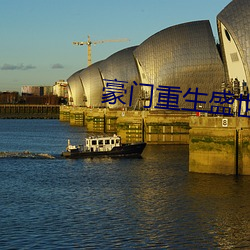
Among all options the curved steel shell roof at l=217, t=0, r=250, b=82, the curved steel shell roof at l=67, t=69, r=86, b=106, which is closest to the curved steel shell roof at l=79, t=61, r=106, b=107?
the curved steel shell roof at l=67, t=69, r=86, b=106

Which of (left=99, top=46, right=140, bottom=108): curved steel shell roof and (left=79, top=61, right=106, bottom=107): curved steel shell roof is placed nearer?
(left=99, top=46, right=140, bottom=108): curved steel shell roof

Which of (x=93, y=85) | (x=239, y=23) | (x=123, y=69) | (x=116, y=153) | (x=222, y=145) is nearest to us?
(x=222, y=145)

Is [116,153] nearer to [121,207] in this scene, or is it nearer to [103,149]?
[103,149]

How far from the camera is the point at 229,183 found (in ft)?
146

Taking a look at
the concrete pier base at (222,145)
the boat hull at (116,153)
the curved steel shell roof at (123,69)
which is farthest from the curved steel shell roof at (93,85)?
the concrete pier base at (222,145)

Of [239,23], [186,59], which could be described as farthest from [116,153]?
[186,59]

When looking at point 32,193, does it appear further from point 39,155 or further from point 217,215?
point 39,155

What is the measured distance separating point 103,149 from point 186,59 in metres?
25.4

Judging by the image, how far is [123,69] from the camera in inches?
4587

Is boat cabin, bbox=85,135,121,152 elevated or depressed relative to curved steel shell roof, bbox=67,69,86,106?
depressed

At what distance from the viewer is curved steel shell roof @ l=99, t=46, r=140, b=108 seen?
113125 millimetres

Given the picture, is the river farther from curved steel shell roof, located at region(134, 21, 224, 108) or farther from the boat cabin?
curved steel shell roof, located at region(134, 21, 224, 108)

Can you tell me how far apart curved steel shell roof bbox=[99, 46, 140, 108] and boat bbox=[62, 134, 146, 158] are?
44.2 m

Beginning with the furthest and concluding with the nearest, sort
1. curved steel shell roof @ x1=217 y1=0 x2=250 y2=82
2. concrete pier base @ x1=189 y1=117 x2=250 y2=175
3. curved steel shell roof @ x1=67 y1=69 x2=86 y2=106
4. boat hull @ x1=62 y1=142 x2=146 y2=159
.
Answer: curved steel shell roof @ x1=67 y1=69 x2=86 y2=106, boat hull @ x1=62 y1=142 x2=146 y2=159, curved steel shell roof @ x1=217 y1=0 x2=250 y2=82, concrete pier base @ x1=189 y1=117 x2=250 y2=175
